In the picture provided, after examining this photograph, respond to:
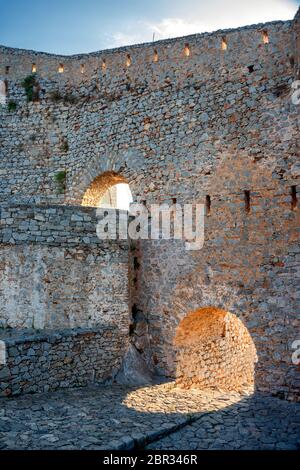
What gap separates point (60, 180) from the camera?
1114cm

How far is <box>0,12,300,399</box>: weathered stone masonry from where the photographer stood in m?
7.46

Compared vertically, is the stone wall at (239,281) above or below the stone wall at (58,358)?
A: above

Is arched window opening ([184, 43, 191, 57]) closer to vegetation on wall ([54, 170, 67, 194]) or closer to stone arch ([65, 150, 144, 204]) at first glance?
stone arch ([65, 150, 144, 204])

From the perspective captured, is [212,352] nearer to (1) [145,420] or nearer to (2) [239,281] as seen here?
(2) [239,281]

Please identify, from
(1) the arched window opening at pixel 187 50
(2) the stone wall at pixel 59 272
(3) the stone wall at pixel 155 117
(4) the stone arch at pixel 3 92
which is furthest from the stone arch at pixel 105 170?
(4) the stone arch at pixel 3 92

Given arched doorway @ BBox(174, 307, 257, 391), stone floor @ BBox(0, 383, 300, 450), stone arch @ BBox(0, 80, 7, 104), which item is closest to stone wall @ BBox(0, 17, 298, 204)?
stone arch @ BBox(0, 80, 7, 104)

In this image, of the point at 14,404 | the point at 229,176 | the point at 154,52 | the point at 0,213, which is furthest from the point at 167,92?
the point at 14,404

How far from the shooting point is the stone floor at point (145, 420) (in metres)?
5.23

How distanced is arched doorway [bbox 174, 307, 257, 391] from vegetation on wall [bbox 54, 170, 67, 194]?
4.81 m

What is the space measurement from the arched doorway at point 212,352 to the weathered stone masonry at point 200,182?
0.93ft

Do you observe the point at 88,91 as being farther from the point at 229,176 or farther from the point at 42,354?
the point at 42,354

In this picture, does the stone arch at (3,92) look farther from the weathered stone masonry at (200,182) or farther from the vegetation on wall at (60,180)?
the vegetation on wall at (60,180)

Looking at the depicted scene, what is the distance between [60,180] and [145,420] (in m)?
6.89
